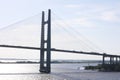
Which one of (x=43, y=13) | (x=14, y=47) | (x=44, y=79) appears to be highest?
(x=43, y=13)

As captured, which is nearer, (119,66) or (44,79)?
(44,79)

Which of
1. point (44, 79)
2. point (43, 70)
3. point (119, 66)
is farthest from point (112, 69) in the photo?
point (44, 79)

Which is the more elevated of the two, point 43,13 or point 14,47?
point 43,13

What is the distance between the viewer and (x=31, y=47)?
2633 inches

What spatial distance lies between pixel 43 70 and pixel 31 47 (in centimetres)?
404

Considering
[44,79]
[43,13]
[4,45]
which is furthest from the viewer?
[43,13]

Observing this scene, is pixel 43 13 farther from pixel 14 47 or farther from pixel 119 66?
pixel 119 66

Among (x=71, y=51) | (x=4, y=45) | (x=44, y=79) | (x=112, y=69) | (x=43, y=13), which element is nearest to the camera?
(x=44, y=79)

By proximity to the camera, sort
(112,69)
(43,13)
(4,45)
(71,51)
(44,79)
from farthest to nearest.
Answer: (112,69) < (71,51) < (43,13) < (4,45) < (44,79)

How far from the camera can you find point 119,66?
288 ft

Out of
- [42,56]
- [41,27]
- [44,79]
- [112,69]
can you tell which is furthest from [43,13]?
[112,69]

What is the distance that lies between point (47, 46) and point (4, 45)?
21.4 ft

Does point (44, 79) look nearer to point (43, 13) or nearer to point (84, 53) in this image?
point (43, 13)

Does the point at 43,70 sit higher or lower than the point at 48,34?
lower
